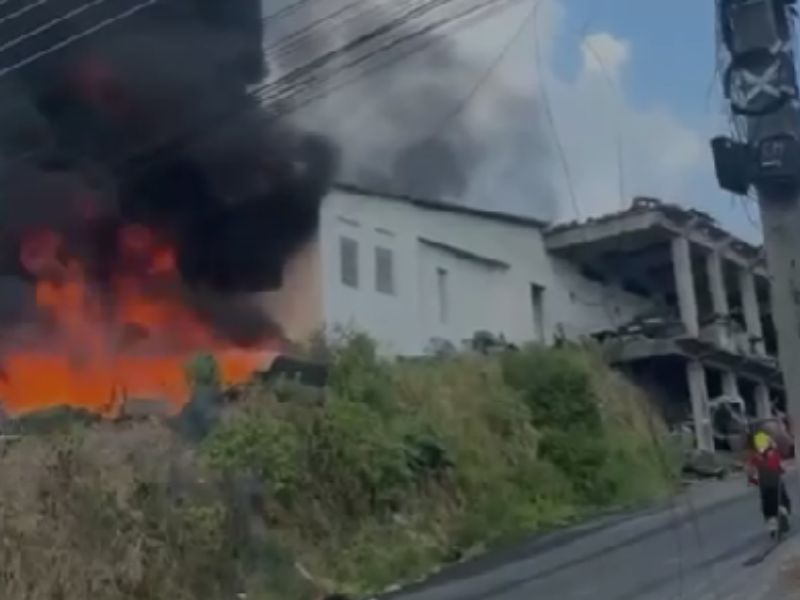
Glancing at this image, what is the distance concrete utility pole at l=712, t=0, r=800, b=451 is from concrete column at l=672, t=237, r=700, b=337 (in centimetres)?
2133

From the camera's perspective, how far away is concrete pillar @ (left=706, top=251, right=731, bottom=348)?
29.1m

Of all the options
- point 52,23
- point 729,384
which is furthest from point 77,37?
point 729,384

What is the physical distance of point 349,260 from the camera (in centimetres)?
2452

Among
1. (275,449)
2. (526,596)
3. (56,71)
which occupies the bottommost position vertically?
(526,596)

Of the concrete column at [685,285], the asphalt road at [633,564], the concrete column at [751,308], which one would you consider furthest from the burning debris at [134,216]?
the concrete column at [751,308]

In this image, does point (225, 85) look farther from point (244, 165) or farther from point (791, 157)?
point (791, 157)

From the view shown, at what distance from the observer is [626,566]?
14227mm

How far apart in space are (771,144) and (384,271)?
1903 centimetres

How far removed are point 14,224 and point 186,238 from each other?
8.56ft

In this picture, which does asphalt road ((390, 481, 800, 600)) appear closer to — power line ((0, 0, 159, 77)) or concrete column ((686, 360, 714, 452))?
concrete column ((686, 360, 714, 452))

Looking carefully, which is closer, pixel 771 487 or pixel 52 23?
pixel 771 487

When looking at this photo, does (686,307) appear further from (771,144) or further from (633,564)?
(771,144)

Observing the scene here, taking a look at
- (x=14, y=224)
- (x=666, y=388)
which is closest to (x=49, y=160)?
(x=14, y=224)

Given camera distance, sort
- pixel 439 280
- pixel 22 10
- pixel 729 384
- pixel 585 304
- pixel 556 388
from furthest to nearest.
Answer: pixel 729 384, pixel 585 304, pixel 439 280, pixel 556 388, pixel 22 10
